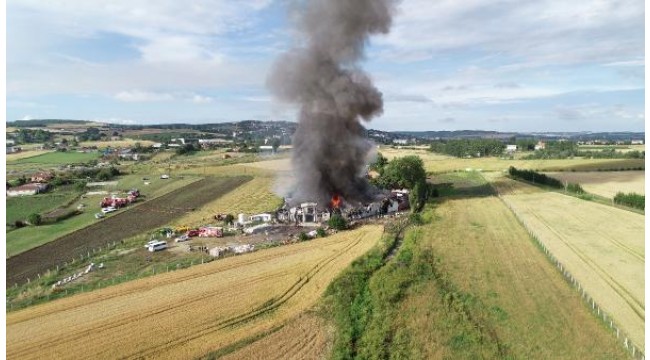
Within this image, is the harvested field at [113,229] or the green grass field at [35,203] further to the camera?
the green grass field at [35,203]

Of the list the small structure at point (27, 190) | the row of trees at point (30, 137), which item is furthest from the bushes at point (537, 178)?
the row of trees at point (30, 137)

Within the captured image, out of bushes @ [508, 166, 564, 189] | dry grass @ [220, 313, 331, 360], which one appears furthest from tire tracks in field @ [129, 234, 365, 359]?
bushes @ [508, 166, 564, 189]

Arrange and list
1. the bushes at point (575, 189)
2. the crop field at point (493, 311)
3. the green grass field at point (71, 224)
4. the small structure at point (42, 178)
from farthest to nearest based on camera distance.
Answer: the small structure at point (42, 178) → the bushes at point (575, 189) → the green grass field at point (71, 224) → the crop field at point (493, 311)

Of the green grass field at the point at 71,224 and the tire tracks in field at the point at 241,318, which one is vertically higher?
the green grass field at the point at 71,224

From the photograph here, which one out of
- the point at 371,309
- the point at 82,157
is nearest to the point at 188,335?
the point at 371,309

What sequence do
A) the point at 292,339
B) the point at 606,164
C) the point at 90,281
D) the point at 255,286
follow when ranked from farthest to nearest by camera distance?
the point at 606,164
the point at 90,281
the point at 255,286
the point at 292,339

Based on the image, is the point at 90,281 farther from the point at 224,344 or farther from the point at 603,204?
the point at 603,204

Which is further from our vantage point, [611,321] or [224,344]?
[611,321]

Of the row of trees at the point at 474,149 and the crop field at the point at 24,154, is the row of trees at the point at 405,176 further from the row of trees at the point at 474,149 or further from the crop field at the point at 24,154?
the crop field at the point at 24,154

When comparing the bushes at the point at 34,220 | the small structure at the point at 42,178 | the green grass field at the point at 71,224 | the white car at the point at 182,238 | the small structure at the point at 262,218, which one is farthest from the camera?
the small structure at the point at 42,178
